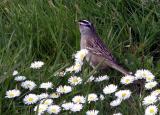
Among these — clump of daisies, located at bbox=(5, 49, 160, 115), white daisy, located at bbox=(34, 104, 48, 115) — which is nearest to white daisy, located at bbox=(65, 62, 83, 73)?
clump of daisies, located at bbox=(5, 49, 160, 115)

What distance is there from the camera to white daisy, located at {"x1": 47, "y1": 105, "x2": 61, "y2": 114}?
4645 mm

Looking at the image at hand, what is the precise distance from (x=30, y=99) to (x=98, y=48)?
1.06 m

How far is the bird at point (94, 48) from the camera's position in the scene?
5.50 meters

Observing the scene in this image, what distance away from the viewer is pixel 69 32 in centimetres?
600

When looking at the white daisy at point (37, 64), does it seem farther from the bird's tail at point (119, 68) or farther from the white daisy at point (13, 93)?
the bird's tail at point (119, 68)

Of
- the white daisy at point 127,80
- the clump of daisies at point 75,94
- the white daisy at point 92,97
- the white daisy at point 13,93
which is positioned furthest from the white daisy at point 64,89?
the white daisy at point 127,80

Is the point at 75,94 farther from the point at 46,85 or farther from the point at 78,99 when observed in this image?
the point at 46,85

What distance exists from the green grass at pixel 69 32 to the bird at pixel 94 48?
0.35 feet

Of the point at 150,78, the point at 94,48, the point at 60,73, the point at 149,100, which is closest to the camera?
the point at 149,100

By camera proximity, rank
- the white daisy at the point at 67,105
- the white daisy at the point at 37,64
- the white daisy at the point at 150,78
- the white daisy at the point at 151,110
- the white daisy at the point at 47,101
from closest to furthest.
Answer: the white daisy at the point at 151,110
the white daisy at the point at 67,105
the white daisy at the point at 47,101
the white daisy at the point at 150,78
the white daisy at the point at 37,64

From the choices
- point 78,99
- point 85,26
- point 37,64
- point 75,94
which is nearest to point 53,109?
point 78,99

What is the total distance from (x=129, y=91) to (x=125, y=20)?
142cm

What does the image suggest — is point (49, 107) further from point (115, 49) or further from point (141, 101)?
point (115, 49)

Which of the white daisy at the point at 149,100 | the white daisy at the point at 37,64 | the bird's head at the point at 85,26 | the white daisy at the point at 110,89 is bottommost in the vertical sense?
the white daisy at the point at 149,100
